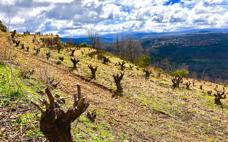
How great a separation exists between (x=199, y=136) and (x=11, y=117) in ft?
36.6

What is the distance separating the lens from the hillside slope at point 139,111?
51.8ft

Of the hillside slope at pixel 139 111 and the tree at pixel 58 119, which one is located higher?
the tree at pixel 58 119

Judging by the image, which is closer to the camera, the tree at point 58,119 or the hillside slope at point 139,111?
the tree at point 58,119

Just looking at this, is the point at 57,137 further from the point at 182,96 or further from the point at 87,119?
the point at 182,96

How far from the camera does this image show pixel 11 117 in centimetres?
1149

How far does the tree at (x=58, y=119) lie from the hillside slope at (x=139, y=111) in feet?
12.8

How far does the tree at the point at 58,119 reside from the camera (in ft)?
26.1

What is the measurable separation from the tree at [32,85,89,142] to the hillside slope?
390cm

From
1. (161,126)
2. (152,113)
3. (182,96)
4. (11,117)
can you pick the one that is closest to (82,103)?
(11,117)

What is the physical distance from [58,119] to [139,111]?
13.9 meters

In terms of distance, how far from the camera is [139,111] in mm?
21719

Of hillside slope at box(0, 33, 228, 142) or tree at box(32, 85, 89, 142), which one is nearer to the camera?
tree at box(32, 85, 89, 142)

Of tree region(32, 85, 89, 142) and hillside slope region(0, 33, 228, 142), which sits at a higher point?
tree region(32, 85, 89, 142)

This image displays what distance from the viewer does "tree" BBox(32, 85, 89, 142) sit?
313 inches
